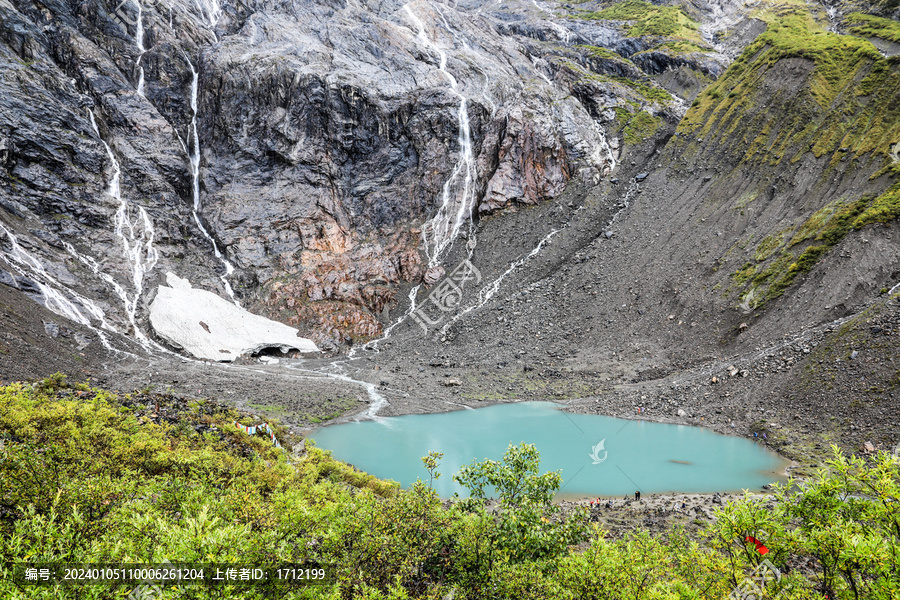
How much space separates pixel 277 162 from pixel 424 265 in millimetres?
27310

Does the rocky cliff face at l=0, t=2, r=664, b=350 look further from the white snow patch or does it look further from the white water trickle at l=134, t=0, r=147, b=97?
the white snow patch

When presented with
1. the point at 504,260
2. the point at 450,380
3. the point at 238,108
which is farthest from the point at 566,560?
the point at 238,108

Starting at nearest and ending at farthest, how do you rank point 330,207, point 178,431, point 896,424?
point 178,431, point 896,424, point 330,207

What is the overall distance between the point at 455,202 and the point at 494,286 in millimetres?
17655

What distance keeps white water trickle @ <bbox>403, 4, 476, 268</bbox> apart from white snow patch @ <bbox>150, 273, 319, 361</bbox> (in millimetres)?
22512

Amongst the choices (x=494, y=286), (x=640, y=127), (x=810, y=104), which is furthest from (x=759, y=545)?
(x=640, y=127)

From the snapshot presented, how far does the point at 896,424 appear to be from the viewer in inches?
870

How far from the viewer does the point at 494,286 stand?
183 ft

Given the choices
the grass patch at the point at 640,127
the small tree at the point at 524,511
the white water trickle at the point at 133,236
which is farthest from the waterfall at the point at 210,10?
the small tree at the point at 524,511

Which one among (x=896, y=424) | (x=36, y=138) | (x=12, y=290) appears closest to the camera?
(x=896, y=424)

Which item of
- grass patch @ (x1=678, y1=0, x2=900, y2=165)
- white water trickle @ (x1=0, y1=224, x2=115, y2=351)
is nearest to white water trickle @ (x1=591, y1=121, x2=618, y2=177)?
grass patch @ (x1=678, y1=0, x2=900, y2=165)

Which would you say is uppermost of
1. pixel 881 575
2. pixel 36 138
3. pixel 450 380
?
pixel 36 138

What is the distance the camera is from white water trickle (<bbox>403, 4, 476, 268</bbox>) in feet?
211

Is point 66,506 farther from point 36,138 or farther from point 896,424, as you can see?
point 36,138
